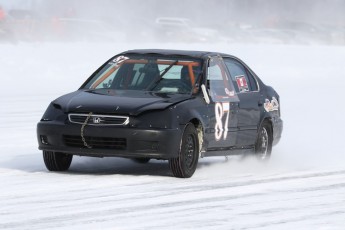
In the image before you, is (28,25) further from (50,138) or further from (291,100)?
(50,138)

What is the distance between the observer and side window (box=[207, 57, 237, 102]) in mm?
11641

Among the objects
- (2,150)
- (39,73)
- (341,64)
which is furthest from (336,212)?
(341,64)

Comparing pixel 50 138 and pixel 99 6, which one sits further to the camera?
pixel 99 6

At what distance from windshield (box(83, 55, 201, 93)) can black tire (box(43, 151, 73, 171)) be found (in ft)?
3.17

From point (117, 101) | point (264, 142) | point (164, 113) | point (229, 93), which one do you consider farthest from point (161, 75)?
point (264, 142)

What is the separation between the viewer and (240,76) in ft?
41.4

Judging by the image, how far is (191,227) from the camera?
7621 millimetres

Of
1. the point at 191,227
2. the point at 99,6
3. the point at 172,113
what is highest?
the point at 99,6

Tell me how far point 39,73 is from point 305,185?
17335mm

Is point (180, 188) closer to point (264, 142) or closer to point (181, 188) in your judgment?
point (181, 188)

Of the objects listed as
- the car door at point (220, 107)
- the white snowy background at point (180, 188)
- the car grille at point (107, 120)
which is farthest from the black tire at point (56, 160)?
the car door at point (220, 107)

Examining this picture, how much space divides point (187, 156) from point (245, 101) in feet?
5.71

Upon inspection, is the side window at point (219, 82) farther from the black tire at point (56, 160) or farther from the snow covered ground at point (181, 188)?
the black tire at point (56, 160)

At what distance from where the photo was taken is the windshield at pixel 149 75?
11453mm
